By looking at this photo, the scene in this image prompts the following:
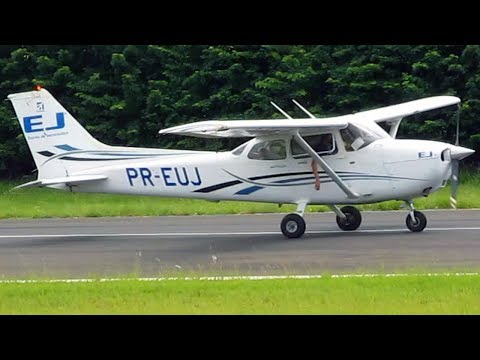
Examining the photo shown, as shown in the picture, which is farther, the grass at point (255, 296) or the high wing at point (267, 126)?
the high wing at point (267, 126)

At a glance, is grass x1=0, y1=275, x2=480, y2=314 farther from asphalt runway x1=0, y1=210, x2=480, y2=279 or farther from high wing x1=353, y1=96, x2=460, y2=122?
high wing x1=353, y1=96, x2=460, y2=122

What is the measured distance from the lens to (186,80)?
3388 centimetres

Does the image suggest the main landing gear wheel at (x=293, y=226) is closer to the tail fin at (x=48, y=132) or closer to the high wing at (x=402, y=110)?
the high wing at (x=402, y=110)

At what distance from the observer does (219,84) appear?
112 feet

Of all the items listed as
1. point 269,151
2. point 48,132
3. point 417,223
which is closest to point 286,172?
point 269,151

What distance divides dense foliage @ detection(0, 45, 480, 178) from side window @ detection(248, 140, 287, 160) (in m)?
13.4

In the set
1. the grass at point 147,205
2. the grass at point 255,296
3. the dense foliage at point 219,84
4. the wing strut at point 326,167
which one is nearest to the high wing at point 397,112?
the wing strut at point 326,167

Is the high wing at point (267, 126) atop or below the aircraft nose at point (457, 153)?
atop

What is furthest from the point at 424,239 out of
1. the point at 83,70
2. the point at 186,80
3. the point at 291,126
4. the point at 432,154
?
the point at 83,70

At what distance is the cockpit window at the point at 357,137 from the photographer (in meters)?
18.3

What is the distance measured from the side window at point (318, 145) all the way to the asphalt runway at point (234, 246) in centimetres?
145

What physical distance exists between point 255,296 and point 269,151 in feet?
24.3

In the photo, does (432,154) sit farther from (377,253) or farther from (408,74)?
(408,74)

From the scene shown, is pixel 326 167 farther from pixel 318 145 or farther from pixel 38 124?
pixel 38 124
